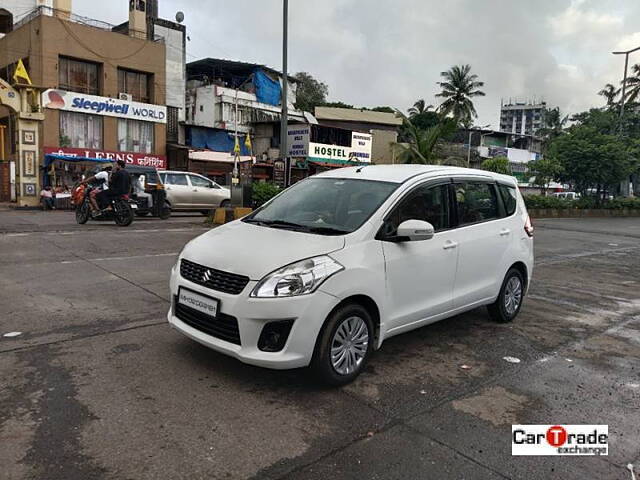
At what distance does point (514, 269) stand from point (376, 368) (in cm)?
244

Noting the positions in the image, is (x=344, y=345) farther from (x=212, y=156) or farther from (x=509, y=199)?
(x=212, y=156)

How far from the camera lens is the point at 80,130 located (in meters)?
27.7

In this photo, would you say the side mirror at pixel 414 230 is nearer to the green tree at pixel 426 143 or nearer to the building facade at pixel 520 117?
the green tree at pixel 426 143

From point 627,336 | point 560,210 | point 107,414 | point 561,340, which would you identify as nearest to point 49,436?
point 107,414

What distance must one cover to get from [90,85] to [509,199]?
27.8 m

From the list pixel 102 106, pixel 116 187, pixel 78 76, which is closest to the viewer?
pixel 116 187

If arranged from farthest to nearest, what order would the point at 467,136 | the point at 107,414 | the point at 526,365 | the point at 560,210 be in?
the point at 467,136 → the point at 560,210 → the point at 526,365 → the point at 107,414

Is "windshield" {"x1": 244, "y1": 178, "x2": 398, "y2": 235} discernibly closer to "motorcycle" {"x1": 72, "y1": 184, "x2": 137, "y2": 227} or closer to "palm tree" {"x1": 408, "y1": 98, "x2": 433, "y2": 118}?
"motorcycle" {"x1": 72, "y1": 184, "x2": 137, "y2": 227}

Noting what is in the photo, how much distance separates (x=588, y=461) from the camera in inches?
126

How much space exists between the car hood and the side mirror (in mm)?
540

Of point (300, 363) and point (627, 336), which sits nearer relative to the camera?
point (300, 363)

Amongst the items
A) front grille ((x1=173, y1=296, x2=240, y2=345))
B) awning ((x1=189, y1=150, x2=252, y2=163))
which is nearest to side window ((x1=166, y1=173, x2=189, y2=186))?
awning ((x1=189, y1=150, x2=252, y2=163))

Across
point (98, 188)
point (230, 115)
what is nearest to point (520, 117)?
point (230, 115)

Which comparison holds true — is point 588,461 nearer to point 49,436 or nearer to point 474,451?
point 474,451
